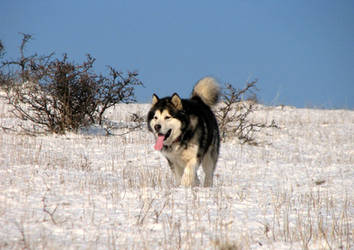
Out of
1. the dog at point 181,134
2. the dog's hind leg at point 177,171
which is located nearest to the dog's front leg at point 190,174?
the dog at point 181,134

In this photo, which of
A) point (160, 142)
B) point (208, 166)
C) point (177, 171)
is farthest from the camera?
point (208, 166)

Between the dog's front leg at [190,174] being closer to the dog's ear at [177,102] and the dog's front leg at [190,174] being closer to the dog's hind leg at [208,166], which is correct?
the dog's hind leg at [208,166]

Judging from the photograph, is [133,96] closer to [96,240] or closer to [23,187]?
[23,187]

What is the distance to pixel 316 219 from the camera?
179 inches

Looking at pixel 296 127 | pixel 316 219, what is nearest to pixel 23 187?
pixel 316 219

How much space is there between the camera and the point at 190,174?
612 cm

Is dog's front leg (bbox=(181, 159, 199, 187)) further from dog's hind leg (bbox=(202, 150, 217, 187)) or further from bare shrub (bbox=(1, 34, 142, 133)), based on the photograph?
bare shrub (bbox=(1, 34, 142, 133))

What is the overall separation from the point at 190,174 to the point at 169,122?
0.85 meters

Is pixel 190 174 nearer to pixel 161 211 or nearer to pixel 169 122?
pixel 169 122

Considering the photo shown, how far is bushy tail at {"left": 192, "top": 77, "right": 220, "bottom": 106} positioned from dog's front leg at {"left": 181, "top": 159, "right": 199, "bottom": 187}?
1.87 metres

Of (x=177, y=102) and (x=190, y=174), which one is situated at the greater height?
(x=177, y=102)

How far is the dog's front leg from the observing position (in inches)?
239

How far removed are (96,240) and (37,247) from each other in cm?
46

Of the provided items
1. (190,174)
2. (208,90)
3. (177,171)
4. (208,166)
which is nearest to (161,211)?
(190,174)
